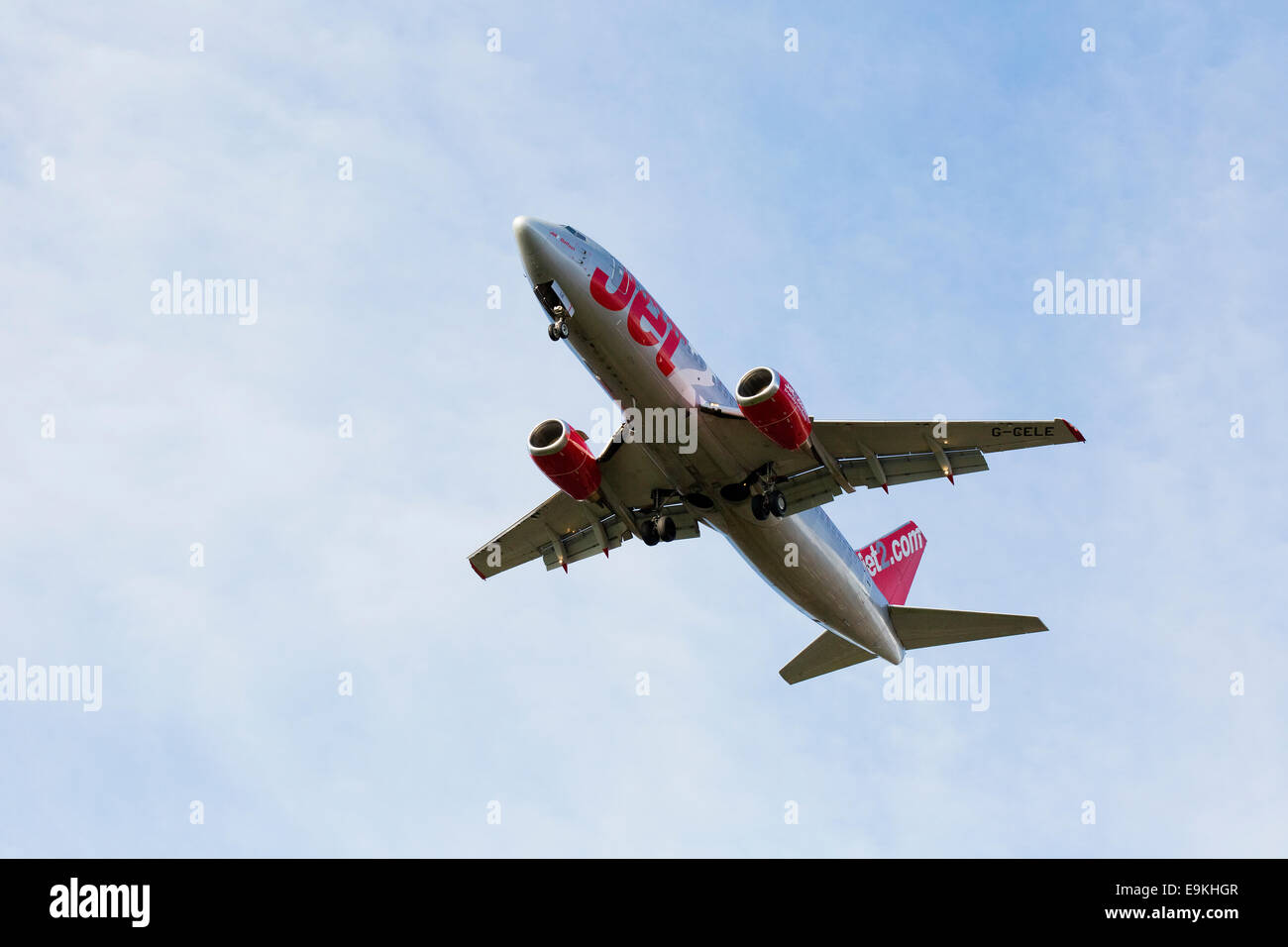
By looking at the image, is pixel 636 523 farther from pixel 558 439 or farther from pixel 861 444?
pixel 861 444

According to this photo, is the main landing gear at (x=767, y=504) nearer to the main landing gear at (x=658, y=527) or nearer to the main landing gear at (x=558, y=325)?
the main landing gear at (x=658, y=527)

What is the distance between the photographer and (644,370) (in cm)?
3256

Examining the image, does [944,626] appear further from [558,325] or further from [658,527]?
[558,325]

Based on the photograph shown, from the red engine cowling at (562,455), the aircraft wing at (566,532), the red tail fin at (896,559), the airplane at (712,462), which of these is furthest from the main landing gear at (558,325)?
the red tail fin at (896,559)

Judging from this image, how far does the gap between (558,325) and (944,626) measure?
1896cm

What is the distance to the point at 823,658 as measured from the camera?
44938 millimetres

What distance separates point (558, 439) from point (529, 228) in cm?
688

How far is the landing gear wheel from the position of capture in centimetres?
3803

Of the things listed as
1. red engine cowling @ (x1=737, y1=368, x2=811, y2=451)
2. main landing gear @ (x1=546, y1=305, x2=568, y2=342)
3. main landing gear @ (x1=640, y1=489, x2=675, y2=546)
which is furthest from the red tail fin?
main landing gear @ (x1=546, y1=305, x2=568, y2=342)

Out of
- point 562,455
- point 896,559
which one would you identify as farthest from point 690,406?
point 896,559

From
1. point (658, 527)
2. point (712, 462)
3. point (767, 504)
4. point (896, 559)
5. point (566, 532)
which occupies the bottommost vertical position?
point (896, 559)

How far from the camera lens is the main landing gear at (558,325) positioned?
3138 centimetres

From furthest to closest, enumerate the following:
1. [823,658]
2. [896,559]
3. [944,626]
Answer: [896,559], [823,658], [944,626]
